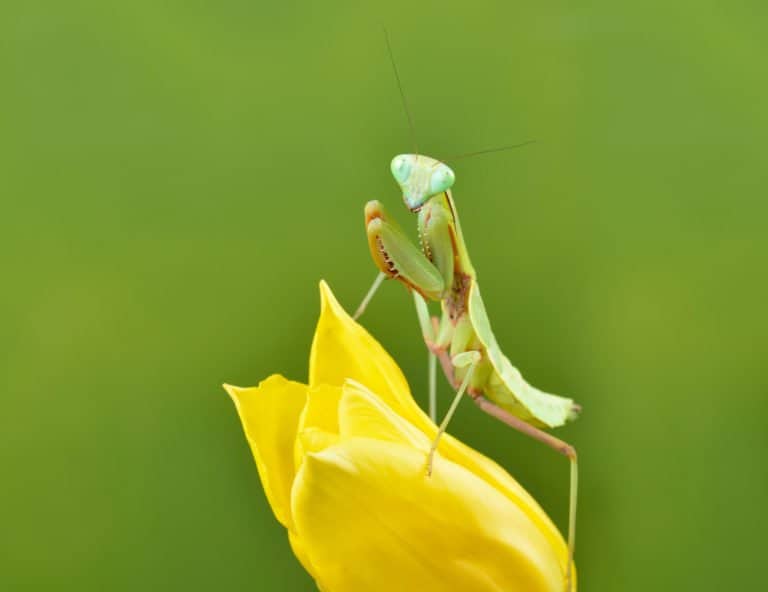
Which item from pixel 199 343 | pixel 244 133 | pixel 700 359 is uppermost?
pixel 244 133

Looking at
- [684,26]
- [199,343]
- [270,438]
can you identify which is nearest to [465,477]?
[270,438]

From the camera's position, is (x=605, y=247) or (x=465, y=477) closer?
(x=465, y=477)

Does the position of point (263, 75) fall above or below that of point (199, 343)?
above

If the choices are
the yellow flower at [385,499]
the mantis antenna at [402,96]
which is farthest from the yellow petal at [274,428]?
the mantis antenna at [402,96]

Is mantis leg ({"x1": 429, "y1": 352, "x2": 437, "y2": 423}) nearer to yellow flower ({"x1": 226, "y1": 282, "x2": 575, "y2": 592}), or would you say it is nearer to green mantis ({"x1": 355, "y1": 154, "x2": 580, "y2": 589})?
green mantis ({"x1": 355, "y1": 154, "x2": 580, "y2": 589})

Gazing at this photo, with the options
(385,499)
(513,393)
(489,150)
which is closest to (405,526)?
(385,499)

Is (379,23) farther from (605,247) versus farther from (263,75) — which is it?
(605,247)
